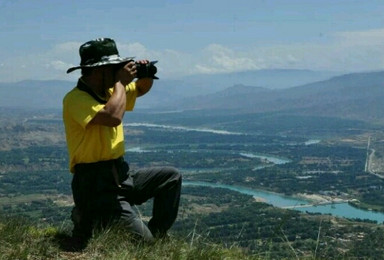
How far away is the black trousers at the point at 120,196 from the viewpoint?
3625mm

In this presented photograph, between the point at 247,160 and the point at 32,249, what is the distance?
8275 centimetres

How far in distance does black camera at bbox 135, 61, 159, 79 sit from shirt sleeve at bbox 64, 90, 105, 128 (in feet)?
1.52

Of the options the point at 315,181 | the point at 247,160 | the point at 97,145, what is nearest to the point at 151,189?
the point at 97,145

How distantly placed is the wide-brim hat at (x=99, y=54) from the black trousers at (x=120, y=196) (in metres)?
0.68

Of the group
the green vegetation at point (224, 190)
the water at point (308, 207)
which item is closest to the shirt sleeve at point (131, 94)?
the green vegetation at point (224, 190)

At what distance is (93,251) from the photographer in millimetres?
3385

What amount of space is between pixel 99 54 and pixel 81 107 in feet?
1.33

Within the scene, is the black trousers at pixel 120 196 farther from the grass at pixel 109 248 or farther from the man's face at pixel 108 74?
the man's face at pixel 108 74

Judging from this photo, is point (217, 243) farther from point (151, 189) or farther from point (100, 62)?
point (100, 62)

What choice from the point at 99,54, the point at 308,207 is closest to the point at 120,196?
the point at 99,54

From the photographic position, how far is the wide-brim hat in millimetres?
3595

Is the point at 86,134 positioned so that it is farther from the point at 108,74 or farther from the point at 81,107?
the point at 108,74

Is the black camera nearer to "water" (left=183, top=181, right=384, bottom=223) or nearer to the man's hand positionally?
the man's hand

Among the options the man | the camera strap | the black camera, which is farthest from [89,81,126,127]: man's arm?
the black camera
